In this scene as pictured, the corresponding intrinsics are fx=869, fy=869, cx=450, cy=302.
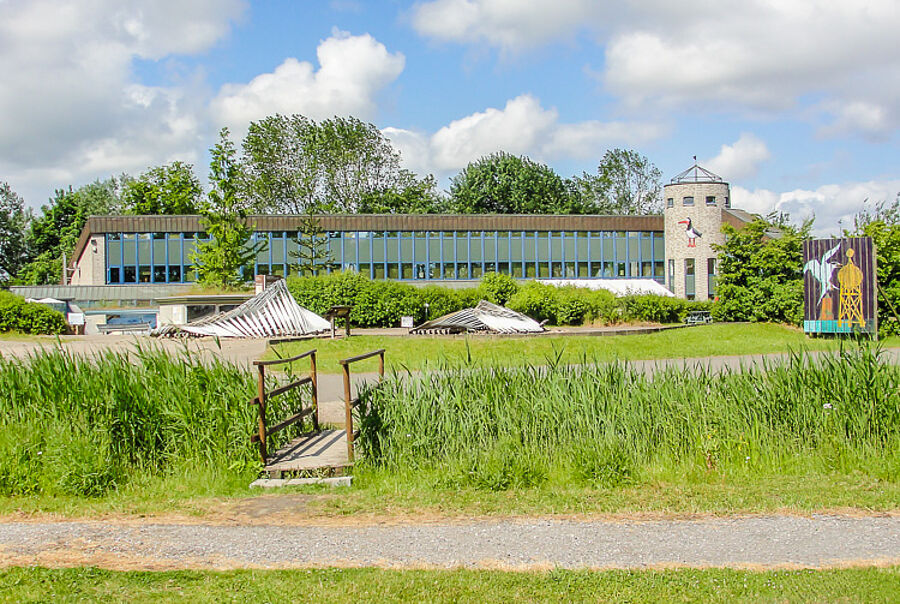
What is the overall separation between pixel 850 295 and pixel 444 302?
53.5 ft

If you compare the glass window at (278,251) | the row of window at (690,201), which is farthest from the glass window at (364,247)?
the row of window at (690,201)

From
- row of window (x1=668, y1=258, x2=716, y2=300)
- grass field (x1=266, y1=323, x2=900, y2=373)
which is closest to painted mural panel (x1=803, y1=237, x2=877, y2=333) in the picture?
grass field (x1=266, y1=323, x2=900, y2=373)

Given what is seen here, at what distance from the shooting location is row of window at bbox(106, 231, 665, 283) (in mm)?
56406

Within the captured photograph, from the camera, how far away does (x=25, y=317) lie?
28.9 metres

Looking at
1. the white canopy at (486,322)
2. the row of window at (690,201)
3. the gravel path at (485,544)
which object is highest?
the row of window at (690,201)

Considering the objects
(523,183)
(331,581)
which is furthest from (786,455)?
(523,183)

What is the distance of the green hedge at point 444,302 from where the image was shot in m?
34.0

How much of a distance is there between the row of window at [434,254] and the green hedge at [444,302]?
19.7 metres

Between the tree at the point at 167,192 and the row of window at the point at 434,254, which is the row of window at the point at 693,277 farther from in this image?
the tree at the point at 167,192

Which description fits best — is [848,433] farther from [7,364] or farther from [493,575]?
[7,364]

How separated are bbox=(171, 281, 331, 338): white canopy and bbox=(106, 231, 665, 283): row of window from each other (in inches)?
963

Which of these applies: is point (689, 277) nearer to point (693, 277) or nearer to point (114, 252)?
point (693, 277)

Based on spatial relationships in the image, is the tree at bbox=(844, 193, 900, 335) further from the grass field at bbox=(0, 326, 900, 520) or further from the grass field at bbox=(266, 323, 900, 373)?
the grass field at bbox=(0, 326, 900, 520)

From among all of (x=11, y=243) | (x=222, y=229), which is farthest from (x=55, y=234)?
(x=222, y=229)
